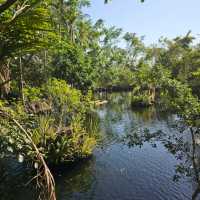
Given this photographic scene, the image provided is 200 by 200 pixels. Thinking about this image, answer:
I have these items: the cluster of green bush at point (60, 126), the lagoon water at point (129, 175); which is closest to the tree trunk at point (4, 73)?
the cluster of green bush at point (60, 126)

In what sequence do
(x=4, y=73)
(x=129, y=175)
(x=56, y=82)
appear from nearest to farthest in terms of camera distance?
→ 1. (x=4, y=73)
2. (x=129, y=175)
3. (x=56, y=82)

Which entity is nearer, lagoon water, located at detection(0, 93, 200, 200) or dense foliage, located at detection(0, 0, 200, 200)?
dense foliage, located at detection(0, 0, 200, 200)

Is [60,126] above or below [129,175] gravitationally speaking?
above

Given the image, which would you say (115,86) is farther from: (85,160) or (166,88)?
(166,88)

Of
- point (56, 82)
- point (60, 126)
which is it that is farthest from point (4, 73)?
point (56, 82)

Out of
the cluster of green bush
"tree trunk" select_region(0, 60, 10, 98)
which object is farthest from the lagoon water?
"tree trunk" select_region(0, 60, 10, 98)

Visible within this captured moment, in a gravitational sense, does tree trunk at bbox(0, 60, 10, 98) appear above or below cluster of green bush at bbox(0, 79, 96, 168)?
above

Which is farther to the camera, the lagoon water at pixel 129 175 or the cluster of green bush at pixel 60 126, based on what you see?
the cluster of green bush at pixel 60 126

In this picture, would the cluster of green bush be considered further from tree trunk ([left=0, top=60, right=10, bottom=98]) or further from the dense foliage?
tree trunk ([left=0, top=60, right=10, bottom=98])

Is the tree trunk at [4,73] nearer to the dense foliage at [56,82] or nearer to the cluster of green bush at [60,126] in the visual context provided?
the dense foliage at [56,82]

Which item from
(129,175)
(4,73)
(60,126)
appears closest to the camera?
(4,73)

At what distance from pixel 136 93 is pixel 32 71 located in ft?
45.3

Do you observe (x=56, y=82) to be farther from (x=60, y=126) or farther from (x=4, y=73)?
(x=4, y=73)

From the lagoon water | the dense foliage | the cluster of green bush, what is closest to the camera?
the dense foliage
